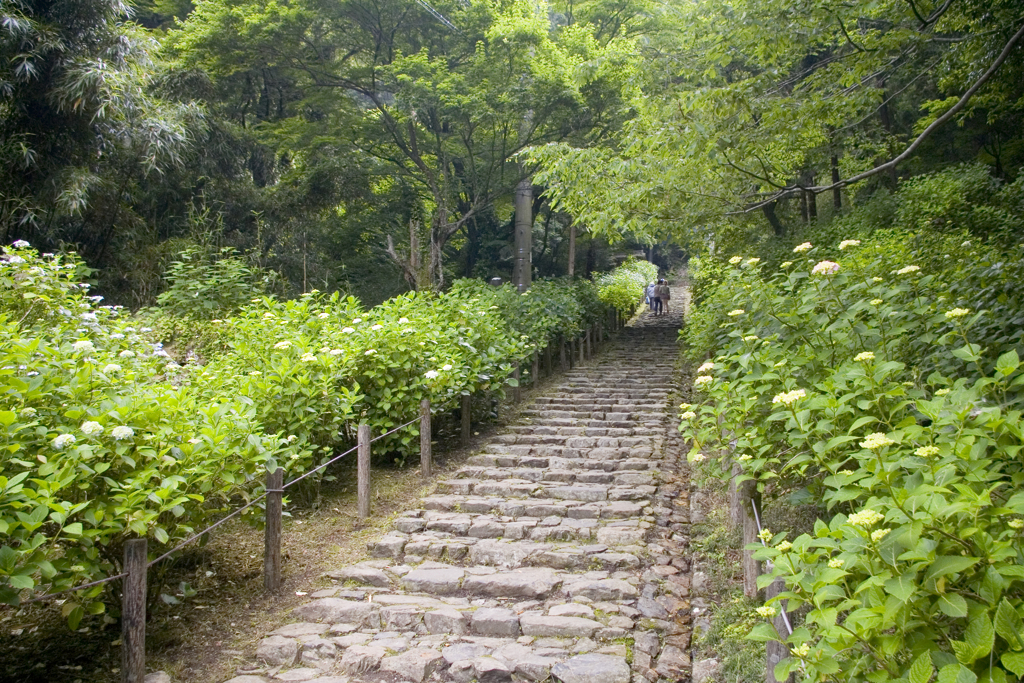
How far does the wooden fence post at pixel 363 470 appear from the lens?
19.7 ft

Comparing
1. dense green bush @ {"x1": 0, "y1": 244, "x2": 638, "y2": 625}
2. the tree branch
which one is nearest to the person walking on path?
dense green bush @ {"x1": 0, "y1": 244, "x2": 638, "y2": 625}

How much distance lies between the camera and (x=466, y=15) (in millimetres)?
15391

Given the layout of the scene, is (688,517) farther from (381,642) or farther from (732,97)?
(732,97)

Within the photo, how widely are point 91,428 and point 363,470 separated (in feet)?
9.39

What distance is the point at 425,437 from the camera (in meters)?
7.10

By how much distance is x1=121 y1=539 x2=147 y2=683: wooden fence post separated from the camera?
331 cm

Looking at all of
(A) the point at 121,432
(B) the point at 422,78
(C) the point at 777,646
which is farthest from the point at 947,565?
(B) the point at 422,78

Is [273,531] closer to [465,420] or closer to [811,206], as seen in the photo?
[465,420]

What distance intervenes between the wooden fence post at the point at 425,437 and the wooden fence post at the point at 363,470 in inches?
41.9

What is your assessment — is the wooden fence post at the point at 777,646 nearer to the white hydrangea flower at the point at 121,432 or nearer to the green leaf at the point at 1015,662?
the green leaf at the point at 1015,662

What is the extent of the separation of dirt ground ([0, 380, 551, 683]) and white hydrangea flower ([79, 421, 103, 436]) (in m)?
1.15

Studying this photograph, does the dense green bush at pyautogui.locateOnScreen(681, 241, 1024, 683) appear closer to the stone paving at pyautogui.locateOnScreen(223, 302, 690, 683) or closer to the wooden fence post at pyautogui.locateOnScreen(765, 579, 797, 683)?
the wooden fence post at pyautogui.locateOnScreen(765, 579, 797, 683)

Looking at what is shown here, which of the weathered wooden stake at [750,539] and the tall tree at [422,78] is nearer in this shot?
the weathered wooden stake at [750,539]

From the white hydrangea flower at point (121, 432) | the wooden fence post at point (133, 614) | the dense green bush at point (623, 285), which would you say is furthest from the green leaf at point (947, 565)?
the dense green bush at point (623, 285)
